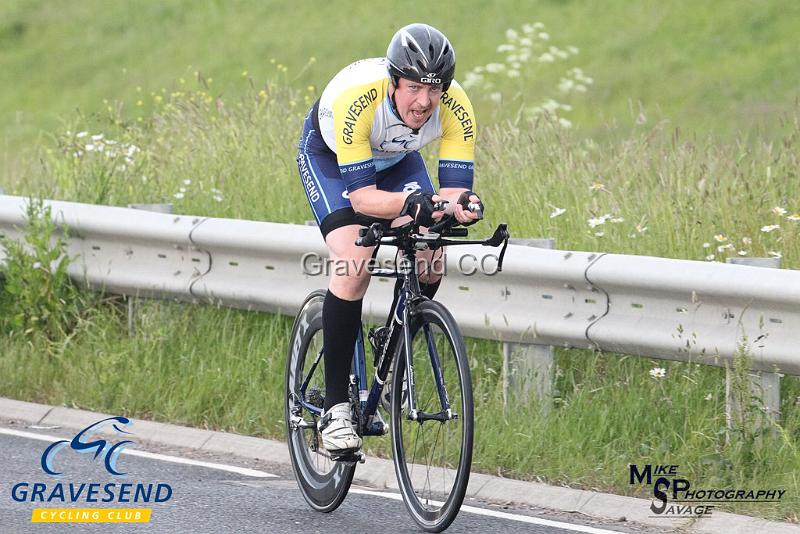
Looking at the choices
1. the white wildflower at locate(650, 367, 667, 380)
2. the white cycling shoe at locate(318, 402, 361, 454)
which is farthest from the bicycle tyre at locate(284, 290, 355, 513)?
the white wildflower at locate(650, 367, 667, 380)

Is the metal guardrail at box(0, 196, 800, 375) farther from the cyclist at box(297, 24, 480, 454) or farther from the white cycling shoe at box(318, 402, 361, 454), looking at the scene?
the white cycling shoe at box(318, 402, 361, 454)

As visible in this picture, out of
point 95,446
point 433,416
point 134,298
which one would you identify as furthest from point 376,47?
point 433,416

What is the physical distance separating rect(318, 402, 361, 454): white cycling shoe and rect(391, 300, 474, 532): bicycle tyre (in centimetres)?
19

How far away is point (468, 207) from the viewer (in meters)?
5.41

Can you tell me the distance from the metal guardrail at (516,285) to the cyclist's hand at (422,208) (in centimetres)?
164

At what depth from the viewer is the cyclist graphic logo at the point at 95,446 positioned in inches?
277

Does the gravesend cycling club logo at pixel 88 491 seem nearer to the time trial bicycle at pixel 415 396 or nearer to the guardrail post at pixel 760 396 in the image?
the time trial bicycle at pixel 415 396

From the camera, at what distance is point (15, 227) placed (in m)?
9.13

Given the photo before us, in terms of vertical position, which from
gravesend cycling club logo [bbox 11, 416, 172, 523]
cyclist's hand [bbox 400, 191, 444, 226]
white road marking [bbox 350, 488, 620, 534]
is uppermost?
cyclist's hand [bbox 400, 191, 444, 226]

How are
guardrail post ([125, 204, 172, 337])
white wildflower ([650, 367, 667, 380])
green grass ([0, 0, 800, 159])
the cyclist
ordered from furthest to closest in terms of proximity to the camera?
1. green grass ([0, 0, 800, 159])
2. guardrail post ([125, 204, 172, 337])
3. white wildflower ([650, 367, 667, 380])
4. the cyclist

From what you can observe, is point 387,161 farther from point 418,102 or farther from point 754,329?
point 754,329

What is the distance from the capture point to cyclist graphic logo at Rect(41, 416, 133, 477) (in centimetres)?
702

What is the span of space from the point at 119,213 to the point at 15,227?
2.57 feet

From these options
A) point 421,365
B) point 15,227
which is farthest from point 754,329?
point 15,227
